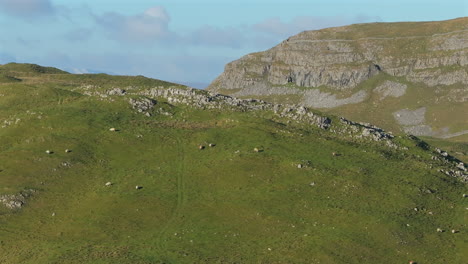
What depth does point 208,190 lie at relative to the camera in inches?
2926

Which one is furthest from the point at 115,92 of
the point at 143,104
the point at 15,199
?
the point at 15,199

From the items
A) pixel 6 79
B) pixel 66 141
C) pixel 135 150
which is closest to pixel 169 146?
pixel 135 150

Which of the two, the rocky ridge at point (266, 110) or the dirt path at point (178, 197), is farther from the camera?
the rocky ridge at point (266, 110)

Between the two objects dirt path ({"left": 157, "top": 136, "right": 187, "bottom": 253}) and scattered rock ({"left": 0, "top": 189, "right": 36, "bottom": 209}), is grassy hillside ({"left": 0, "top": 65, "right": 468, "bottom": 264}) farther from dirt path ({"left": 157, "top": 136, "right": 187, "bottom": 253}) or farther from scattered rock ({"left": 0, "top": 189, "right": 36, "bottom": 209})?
scattered rock ({"left": 0, "top": 189, "right": 36, "bottom": 209})

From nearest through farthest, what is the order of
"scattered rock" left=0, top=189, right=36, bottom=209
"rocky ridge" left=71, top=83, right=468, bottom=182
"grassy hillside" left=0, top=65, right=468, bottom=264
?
"grassy hillside" left=0, top=65, right=468, bottom=264 → "scattered rock" left=0, top=189, right=36, bottom=209 → "rocky ridge" left=71, top=83, right=468, bottom=182

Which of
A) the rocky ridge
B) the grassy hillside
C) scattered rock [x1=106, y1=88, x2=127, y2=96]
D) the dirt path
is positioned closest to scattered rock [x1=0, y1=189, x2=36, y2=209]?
the grassy hillside

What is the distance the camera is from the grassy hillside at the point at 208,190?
60.8 meters

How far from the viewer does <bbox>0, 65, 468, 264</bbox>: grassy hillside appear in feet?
200

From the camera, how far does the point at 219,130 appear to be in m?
91.8

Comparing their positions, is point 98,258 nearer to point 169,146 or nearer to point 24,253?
point 24,253

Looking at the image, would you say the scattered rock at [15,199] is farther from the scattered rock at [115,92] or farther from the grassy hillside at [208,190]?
the scattered rock at [115,92]

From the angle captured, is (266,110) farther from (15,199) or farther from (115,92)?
(15,199)

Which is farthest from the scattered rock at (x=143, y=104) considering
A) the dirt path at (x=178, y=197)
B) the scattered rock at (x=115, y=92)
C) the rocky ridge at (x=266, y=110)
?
the dirt path at (x=178, y=197)

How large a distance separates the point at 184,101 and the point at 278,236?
46.7 metres
